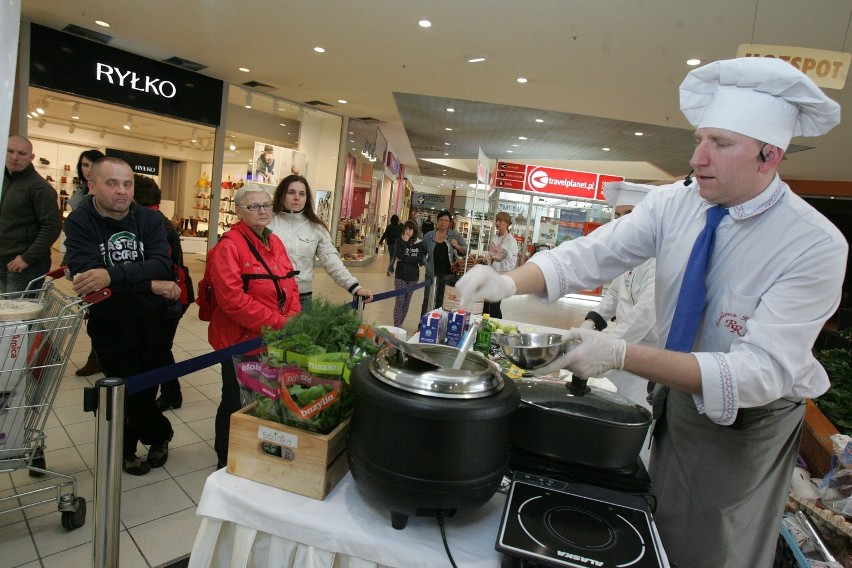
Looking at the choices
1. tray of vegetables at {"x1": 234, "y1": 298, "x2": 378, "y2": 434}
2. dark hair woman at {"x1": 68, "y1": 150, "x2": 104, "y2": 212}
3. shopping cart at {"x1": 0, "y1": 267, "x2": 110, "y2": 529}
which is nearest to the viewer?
tray of vegetables at {"x1": 234, "y1": 298, "x2": 378, "y2": 434}

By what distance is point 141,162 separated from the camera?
42.4 ft

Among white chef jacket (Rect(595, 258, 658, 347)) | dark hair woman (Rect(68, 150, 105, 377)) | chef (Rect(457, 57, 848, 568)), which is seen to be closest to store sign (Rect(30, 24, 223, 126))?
dark hair woman (Rect(68, 150, 105, 377))

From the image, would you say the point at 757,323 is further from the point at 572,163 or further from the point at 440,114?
the point at 572,163

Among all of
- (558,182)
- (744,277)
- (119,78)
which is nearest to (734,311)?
(744,277)

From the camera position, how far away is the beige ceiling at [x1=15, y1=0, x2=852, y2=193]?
14.7 feet

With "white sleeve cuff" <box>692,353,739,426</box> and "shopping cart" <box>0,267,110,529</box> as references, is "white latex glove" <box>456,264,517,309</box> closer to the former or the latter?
"white sleeve cuff" <box>692,353,739,426</box>

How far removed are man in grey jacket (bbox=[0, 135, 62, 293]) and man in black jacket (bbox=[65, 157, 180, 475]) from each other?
1.56m

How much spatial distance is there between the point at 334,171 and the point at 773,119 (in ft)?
35.5

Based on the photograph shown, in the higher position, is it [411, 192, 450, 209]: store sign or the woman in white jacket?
[411, 192, 450, 209]: store sign

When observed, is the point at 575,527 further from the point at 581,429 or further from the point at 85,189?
the point at 85,189

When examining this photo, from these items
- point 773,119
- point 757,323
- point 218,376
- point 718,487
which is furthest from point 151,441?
point 773,119

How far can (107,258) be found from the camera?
2420mm

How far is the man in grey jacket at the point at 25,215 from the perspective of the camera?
A: 3598 mm

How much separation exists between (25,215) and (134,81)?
5019 mm
